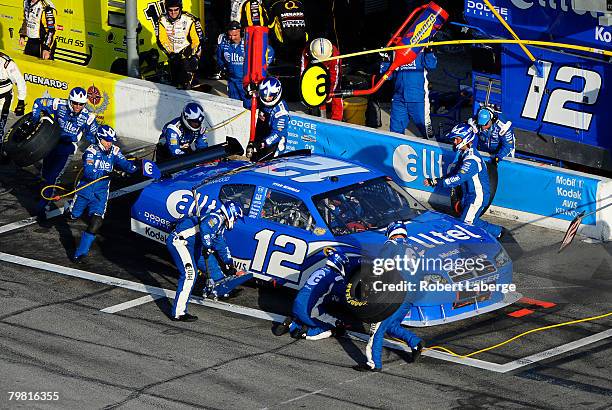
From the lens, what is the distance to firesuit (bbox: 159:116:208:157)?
17.0 metres

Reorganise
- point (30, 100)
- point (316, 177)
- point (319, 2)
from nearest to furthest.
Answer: point (316, 177) < point (30, 100) < point (319, 2)

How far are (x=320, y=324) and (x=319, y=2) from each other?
12030mm

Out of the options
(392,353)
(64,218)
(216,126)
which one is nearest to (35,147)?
(64,218)

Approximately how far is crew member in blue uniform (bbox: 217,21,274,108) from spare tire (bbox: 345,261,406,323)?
8.20m

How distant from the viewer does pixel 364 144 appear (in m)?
18.2

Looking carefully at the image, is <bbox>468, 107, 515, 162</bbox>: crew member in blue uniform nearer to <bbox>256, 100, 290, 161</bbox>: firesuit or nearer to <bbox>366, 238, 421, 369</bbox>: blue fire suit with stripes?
<bbox>256, 100, 290, 161</bbox>: firesuit

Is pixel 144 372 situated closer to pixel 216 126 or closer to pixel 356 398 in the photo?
pixel 356 398

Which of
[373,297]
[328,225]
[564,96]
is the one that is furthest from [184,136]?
[373,297]

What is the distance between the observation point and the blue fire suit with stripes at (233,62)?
20.4 m

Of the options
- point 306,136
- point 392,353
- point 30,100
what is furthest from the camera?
point 30,100

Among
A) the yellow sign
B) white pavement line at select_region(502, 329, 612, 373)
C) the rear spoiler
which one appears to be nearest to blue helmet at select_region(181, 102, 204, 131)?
the rear spoiler

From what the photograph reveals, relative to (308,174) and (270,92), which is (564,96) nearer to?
(270,92)

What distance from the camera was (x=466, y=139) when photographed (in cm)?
1587

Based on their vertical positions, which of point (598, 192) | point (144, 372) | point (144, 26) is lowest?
point (144, 372)
